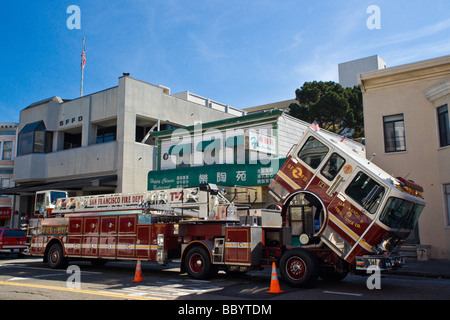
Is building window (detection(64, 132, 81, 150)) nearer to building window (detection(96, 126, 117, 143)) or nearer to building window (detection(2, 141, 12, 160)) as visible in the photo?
building window (detection(96, 126, 117, 143))

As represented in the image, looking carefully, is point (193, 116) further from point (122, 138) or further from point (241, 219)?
point (241, 219)

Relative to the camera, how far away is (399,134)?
60.5 ft

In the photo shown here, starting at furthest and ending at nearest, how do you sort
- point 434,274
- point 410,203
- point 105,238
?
point 105,238 → point 434,274 → point 410,203

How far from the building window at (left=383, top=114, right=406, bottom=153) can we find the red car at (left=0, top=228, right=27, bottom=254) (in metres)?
19.0

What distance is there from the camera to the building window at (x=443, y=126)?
666 inches

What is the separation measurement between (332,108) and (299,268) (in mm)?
29380

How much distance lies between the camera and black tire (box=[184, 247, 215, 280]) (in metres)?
11.6

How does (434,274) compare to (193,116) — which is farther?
(193,116)

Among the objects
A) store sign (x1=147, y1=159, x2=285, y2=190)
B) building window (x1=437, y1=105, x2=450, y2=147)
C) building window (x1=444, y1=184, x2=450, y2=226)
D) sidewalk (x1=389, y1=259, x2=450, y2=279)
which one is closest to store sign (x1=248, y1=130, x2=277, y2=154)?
store sign (x1=147, y1=159, x2=285, y2=190)

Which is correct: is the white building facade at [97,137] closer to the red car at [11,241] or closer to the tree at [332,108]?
the red car at [11,241]
